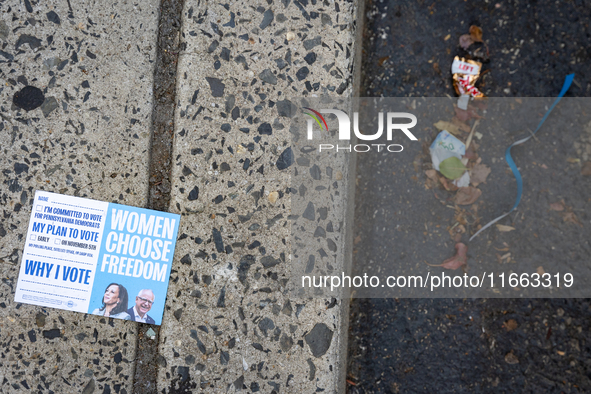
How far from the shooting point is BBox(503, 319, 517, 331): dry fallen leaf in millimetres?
1593

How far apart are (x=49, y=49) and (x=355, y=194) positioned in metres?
1.45

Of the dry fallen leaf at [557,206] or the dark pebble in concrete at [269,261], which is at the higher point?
the dry fallen leaf at [557,206]

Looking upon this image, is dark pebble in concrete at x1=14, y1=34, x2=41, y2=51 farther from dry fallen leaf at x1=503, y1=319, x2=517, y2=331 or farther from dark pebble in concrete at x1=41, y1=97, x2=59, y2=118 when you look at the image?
dry fallen leaf at x1=503, y1=319, x2=517, y2=331

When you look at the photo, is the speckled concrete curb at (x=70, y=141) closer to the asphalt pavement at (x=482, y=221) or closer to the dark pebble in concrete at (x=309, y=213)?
the dark pebble in concrete at (x=309, y=213)

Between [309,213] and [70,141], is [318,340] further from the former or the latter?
[70,141]

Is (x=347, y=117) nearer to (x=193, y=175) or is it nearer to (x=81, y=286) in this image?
(x=193, y=175)

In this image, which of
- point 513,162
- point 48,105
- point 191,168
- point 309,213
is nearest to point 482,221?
point 513,162

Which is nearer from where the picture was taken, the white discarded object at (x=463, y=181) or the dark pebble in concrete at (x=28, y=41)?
the dark pebble in concrete at (x=28, y=41)

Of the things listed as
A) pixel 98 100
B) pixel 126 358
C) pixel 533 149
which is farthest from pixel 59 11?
pixel 533 149

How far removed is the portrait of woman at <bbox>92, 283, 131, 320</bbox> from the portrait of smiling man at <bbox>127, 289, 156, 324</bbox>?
35 millimetres

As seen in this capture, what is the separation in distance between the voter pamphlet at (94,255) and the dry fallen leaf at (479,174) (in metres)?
1.34

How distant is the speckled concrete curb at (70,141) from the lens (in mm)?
1438

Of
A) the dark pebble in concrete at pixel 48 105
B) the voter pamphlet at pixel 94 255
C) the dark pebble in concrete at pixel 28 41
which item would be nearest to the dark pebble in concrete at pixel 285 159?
the voter pamphlet at pixel 94 255

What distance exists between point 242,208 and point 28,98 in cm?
100
